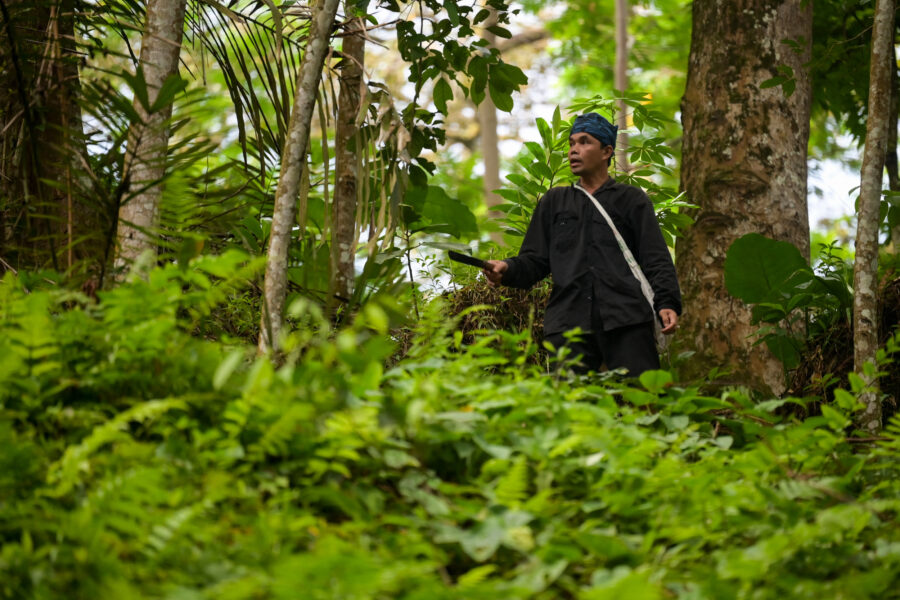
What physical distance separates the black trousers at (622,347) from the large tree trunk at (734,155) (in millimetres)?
1122

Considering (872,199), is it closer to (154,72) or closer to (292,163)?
(292,163)

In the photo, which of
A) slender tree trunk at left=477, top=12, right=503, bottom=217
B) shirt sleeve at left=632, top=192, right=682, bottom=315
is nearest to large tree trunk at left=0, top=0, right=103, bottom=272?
shirt sleeve at left=632, top=192, right=682, bottom=315

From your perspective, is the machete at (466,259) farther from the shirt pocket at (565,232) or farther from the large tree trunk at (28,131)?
the large tree trunk at (28,131)

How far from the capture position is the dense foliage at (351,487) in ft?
5.27

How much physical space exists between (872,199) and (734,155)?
1.66m

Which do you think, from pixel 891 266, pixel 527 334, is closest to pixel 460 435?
pixel 527 334

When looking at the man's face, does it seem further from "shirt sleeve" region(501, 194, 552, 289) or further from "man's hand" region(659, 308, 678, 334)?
"man's hand" region(659, 308, 678, 334)

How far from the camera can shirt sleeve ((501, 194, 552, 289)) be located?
4.35 meters

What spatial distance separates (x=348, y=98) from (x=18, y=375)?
3011 millimetres

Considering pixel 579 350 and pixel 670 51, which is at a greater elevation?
pixel 670 51

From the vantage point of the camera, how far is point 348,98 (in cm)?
468

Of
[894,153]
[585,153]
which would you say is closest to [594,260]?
A: [585,153]

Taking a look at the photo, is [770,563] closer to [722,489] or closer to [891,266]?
[722,489]

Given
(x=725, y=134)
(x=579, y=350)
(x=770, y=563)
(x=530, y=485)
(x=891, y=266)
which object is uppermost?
(x=725, y=134)
